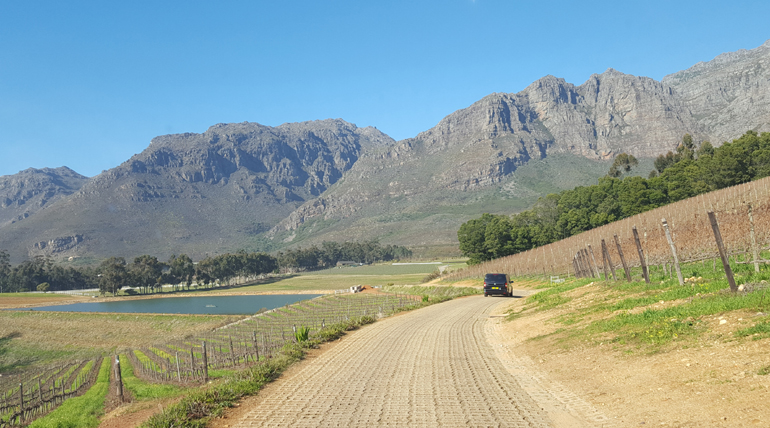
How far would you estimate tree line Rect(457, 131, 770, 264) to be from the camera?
8325 centimetres

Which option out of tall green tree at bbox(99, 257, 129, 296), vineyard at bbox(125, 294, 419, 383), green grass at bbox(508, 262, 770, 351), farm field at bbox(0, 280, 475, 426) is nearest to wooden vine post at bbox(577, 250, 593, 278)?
farm field at bbox(0, 280, 475, 426)

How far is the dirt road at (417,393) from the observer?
7629mm

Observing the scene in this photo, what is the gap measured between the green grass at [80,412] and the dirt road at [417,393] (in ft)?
28.7

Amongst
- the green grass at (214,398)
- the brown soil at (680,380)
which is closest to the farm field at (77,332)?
the green grass at (214,398)

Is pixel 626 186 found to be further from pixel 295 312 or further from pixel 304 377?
pixel 304 377

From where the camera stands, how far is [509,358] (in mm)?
13094

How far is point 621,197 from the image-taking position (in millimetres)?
92875

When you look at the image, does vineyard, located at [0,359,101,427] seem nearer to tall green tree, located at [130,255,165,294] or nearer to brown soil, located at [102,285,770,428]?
brown soil, located at [102,285,770,428]

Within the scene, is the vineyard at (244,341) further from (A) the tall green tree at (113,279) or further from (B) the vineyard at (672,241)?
(A) the tall green tree at (113,279)

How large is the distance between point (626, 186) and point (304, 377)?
101712mm

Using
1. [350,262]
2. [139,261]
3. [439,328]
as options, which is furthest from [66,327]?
[350,262]

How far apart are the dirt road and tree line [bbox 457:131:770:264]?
83.1 meters

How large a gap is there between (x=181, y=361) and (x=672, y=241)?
32108 mm

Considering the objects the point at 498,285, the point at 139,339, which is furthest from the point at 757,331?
the point at 139,339
